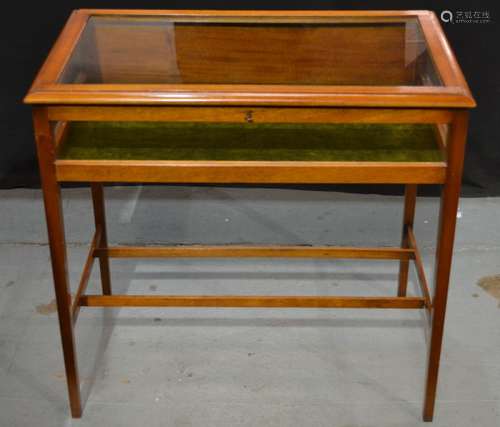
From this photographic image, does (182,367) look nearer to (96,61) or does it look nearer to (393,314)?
(393,314)

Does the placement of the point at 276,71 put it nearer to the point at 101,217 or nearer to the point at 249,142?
the point at 249,142

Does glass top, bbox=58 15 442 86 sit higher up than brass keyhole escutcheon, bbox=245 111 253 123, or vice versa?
glass top, bbox=58 15 442 86

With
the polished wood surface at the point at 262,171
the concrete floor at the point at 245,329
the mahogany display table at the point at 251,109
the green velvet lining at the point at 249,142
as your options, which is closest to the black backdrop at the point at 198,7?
the concrete floor at the point at 245,329

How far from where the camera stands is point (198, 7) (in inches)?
125

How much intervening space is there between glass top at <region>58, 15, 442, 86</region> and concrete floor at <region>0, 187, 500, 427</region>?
884mm

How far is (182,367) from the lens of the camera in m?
2.59

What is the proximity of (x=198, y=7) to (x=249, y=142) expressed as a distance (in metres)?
1.18

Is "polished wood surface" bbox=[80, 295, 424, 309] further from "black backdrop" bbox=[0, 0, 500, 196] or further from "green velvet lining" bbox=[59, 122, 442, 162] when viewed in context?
"black backdrop" bbox=[0, 0, 500, 196]

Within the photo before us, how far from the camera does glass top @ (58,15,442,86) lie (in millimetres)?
2145

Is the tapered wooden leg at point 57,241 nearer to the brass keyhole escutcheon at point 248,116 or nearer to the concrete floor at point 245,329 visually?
the concrete floor at point 245,329

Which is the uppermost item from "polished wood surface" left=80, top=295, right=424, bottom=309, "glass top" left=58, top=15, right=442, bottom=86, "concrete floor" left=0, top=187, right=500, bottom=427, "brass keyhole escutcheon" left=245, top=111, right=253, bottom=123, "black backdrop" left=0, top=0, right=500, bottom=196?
"glass top" left=58, top=15, right=442, bottom=86

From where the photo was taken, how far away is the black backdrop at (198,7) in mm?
3195

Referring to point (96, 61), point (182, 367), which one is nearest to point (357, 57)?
point (96, 61)

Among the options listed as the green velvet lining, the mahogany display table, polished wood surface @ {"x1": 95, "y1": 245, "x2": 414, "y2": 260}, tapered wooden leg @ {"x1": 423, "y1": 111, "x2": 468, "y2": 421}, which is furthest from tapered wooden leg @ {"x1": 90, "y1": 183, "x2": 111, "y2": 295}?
tapered wooden leg @ {"x1": 423, "y1": 111, "x2": 468, "y2": 421}
